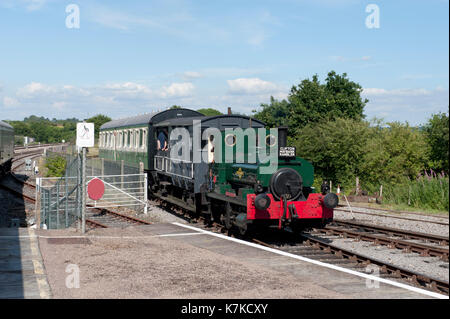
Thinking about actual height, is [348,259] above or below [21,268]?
below

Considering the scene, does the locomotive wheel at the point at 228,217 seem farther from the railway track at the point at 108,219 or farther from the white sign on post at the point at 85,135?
the white sign on post at the point at 85,135

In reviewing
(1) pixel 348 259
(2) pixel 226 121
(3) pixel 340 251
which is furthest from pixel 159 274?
(2) pixel 226 121

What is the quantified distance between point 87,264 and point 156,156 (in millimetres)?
11297

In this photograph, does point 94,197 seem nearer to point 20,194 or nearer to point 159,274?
point 159,274

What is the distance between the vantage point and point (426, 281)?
867 cm

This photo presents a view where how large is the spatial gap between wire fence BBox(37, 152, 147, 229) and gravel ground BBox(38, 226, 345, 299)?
444 centimetres

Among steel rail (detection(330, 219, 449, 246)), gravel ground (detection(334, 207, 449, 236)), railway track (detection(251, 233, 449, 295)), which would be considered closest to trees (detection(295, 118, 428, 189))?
gravel ground (detection(334, 207, 449, 236))

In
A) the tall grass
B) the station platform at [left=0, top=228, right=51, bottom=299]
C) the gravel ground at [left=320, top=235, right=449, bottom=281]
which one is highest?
the tall grass

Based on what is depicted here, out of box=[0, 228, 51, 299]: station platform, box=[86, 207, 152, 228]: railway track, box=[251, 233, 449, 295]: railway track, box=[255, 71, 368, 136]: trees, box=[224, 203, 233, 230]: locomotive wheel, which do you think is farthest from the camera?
box=[255, 71, 368, 136]: trees

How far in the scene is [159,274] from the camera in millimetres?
8391

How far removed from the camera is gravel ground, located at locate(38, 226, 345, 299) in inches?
283

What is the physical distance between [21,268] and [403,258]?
836 cm

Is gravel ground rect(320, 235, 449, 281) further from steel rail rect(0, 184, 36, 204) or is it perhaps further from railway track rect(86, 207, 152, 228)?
steel rail rect(0, 184, 36, 204)

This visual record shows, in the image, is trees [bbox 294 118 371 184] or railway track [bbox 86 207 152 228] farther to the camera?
trees [bbox 294 118 371 184]
